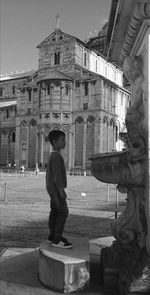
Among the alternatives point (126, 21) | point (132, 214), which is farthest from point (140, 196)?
point (126, 21)

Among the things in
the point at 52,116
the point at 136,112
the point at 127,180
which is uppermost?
the point at 52,116

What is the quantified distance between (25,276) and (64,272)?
765 millimetres

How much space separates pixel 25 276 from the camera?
14.3ft

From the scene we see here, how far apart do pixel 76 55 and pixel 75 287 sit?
60.9 meters

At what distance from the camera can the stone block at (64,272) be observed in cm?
380

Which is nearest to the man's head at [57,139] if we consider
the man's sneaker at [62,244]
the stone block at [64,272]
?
the man's sneaker at [62,244]

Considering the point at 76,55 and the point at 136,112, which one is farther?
the point at 76,55

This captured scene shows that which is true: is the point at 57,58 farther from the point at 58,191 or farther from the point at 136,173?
the point at 136,173

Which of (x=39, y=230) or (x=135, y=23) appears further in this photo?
(x=39, y=230)

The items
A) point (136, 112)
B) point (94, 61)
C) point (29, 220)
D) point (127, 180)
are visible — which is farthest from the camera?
point (94, 61)

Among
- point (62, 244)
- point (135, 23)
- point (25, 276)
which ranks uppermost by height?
point (135, 23)

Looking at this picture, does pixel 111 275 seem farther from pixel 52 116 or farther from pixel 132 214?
pixel 52 116

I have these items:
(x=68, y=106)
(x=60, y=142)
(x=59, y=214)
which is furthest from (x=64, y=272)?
(x=68, y=106)

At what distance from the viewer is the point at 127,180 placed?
4270mm
